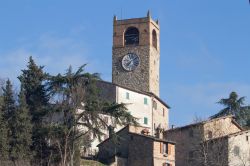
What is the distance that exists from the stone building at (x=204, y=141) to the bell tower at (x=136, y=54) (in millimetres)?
19630

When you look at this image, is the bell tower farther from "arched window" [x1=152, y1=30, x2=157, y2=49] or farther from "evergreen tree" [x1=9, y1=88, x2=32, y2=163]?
"evergreen tree" [x1=9, y1=88, x2=32, y2=163]

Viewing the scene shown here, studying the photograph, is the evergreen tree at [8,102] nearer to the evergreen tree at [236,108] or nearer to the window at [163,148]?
the window at [163,148]

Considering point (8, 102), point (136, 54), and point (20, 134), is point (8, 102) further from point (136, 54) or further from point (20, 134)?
point (136, 54)

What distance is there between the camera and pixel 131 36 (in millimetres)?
83125

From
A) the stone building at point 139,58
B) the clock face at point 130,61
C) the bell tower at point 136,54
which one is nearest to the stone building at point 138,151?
the stone building at point 139,58

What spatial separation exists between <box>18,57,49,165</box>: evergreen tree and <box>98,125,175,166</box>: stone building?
7.58 metres

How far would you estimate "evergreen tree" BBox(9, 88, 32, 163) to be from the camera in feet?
148

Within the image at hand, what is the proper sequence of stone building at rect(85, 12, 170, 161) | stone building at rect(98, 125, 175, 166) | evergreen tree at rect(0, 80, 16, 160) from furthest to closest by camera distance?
stone building at rect(85, 12, 170, 161), stone building at rect(98, 125, 175, 166), evergreen tree at rect(0, 80, 16, 160)

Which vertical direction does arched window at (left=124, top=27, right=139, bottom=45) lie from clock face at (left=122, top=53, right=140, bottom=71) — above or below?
above

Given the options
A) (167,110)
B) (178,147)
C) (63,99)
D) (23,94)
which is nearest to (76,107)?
(63,99)

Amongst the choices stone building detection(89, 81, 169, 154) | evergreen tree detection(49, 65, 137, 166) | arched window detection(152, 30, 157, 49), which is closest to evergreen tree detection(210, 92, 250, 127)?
stone building detection(89, 81, 169, 154)

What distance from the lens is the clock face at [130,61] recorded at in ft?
265

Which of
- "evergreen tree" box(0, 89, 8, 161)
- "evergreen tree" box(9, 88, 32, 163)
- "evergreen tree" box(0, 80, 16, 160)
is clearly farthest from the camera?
"evergreen tree" box(9, 88, 32, 163)

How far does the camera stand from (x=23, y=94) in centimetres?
4722
